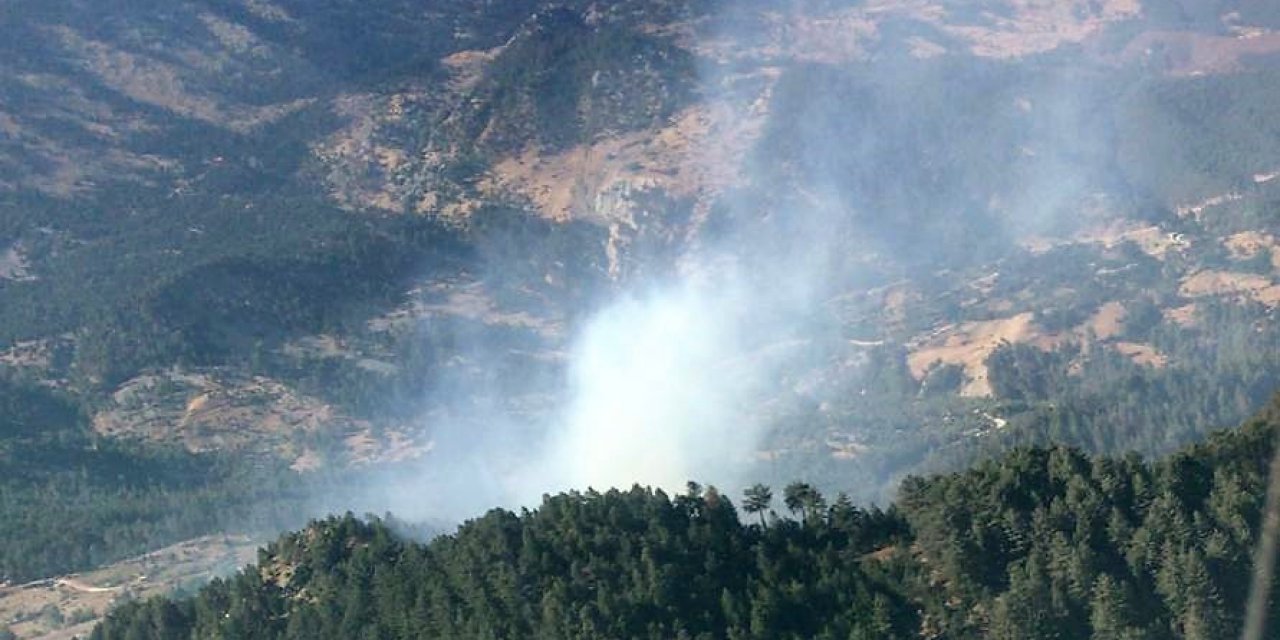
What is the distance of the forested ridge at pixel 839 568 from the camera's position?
5678 cm

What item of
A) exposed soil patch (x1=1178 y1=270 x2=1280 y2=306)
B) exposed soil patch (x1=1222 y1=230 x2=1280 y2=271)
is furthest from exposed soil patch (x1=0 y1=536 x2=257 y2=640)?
exposed soil patch (x1=1222 y1=230 x2=1280 y2=271)

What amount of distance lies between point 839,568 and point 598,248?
285 feet

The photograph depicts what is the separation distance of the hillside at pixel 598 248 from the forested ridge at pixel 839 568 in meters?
29.7

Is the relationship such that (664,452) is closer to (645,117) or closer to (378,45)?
(645,117)

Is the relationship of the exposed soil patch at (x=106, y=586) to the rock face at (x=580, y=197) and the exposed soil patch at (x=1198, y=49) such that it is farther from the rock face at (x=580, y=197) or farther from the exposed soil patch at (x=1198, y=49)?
the exposed soil patch at (x=1198, y=49)

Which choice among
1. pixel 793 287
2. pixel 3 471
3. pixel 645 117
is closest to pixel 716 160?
pixel 645 117

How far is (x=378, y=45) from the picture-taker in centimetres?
17750

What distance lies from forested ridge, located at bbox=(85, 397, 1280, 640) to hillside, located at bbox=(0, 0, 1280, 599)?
97.4 ft

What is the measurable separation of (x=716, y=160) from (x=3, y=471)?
64.5 m

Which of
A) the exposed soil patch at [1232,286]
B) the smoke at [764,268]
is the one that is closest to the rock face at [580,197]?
the exposed soil patch at [1232,286]

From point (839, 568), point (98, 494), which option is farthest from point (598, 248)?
point (839, 568)

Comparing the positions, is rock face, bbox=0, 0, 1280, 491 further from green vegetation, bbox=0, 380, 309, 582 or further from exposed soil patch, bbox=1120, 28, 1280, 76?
green vegetation, bbox=0, 380, 309, 582

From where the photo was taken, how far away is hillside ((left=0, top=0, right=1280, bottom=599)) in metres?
108

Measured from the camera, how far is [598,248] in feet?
483
